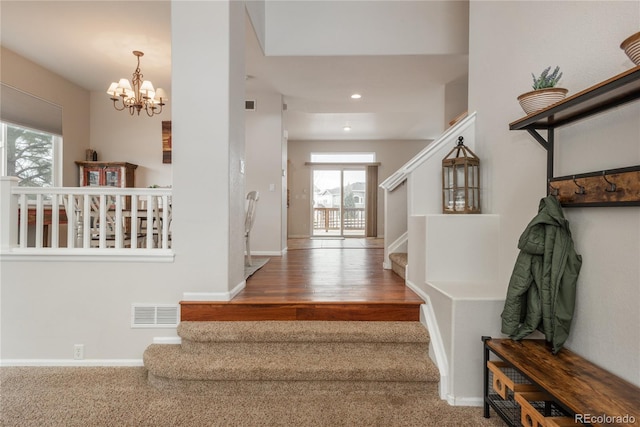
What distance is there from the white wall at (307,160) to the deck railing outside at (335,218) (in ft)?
1.07

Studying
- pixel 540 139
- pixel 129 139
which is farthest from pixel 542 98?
pixel 129 139

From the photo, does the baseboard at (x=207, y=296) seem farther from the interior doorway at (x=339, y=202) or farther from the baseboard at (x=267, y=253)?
the interior doorway at (x=339, y=202)

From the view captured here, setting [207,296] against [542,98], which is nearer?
[542,98]

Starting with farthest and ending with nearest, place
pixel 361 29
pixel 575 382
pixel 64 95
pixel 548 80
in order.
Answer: pixel 64 95 < pixel 361 29 < pixel 548 80 < pixel 575 382

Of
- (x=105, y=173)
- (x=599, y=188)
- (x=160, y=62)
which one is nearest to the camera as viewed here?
(x=599, y=188)

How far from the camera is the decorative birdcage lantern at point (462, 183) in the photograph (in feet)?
8.45

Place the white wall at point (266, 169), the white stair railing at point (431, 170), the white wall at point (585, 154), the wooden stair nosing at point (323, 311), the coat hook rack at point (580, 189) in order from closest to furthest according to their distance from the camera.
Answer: the white wall at point (585, 154) < the coat hook rack at point (580, 189) < the wooden stair nosing at point (323, 311) < the white stair railing at point (431, 170) < the white wall at point (266, 169)

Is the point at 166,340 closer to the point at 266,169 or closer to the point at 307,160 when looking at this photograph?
the point at 266,169

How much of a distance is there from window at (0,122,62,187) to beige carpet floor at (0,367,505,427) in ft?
12.0

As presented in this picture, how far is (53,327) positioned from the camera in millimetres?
2594

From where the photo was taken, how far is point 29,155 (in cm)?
510

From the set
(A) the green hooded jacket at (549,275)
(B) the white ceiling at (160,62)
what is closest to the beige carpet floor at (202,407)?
(A) the green hooded jacket at (549,275)

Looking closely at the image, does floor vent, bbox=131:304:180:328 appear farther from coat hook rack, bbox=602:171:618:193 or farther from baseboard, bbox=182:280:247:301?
coat hook rack, bbox=602:171:618:193

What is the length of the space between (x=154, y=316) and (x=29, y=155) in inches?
170
